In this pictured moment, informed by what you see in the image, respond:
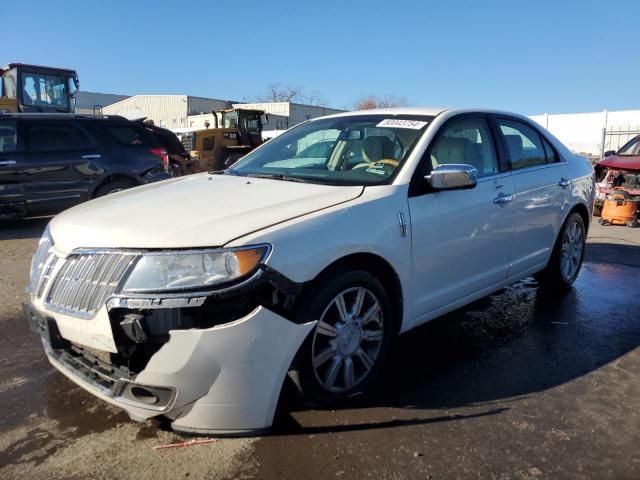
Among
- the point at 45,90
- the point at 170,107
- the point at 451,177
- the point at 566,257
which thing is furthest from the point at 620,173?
the point at 170,107

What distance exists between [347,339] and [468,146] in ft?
6.21

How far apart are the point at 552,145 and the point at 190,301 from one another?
4030 mm

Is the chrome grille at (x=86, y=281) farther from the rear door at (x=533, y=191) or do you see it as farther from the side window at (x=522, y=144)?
the side window at (x=522, y=144)

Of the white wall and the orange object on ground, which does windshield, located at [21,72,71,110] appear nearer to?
the orange object on ground

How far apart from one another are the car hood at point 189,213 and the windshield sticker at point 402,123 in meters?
0.82

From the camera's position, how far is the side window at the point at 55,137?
27.0 feet

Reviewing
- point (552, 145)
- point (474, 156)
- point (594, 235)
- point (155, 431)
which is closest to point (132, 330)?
point (155, 431)

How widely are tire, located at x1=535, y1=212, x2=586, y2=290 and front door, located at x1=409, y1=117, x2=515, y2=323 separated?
3.85ft

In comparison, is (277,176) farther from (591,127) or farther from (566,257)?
(591,127)

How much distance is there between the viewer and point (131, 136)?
8.98 m

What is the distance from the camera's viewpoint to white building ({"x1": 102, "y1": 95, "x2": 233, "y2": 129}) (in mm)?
50000

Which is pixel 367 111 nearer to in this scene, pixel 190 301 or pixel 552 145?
pixel 552 145

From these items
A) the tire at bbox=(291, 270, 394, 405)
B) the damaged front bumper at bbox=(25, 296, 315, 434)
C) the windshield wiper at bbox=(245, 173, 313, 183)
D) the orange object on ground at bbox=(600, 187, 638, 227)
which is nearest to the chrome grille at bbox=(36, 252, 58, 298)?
the damaged front bumper at bbox=(25, 296, 315, 434)

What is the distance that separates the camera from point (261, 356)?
2.39 meters
